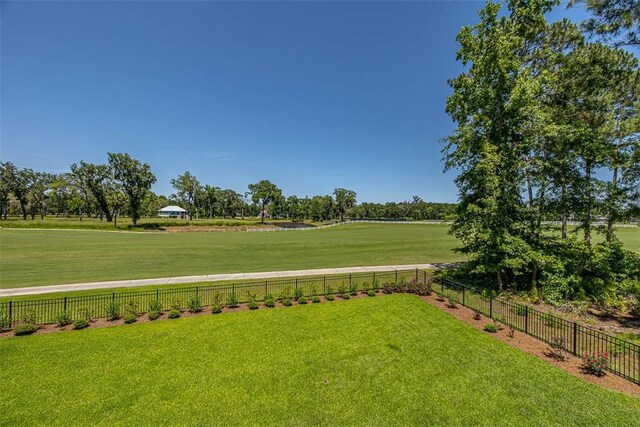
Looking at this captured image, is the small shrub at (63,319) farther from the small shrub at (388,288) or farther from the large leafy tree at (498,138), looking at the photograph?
the large leafy tree at (498,138)

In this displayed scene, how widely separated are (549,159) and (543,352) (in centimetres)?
1257

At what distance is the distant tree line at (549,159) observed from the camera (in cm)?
1517

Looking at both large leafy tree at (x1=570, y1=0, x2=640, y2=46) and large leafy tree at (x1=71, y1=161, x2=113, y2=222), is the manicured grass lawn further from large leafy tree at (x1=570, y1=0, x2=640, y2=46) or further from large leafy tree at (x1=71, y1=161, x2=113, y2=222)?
large leafy tree at (x1=71, y1=161, x2=113, y2=222)

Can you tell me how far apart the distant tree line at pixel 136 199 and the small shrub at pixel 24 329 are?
2273cm

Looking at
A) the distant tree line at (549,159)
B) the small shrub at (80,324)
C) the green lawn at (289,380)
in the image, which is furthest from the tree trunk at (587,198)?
the small shrub at (80,324)

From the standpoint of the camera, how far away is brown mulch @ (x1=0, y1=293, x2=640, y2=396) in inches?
302

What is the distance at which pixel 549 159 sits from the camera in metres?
16.4

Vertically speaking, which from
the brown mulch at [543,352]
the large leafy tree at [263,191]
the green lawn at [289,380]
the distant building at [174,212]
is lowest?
the green lawn at [289,380]

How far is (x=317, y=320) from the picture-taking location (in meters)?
12.4

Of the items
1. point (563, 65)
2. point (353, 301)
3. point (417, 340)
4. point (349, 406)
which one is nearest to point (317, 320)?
point (353, 301)

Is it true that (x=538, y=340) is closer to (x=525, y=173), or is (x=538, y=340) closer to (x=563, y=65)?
(x=525, y=173)

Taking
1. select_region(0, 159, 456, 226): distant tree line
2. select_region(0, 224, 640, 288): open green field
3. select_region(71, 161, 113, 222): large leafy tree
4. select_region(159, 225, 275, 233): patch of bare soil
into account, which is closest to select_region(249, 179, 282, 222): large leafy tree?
select_region(0, 159, 456, 226): distant tree line

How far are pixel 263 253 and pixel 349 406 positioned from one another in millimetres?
25376

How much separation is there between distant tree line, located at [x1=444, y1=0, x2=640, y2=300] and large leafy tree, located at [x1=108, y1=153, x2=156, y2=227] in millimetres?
76848
